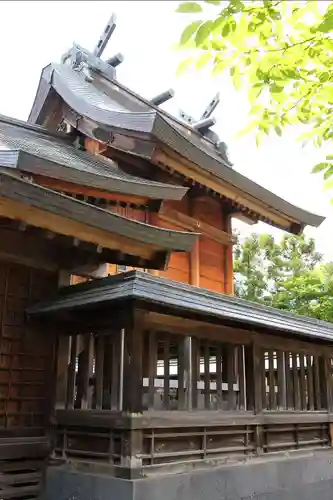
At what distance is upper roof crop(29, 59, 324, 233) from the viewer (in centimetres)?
831

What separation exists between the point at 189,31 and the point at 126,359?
11.3 ft

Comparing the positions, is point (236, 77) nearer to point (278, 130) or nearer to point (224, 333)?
point (278, 130)

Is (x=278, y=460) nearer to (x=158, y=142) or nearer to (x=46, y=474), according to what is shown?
(x=46, y=474)

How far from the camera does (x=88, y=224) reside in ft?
18.4

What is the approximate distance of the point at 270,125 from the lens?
16.1 ft

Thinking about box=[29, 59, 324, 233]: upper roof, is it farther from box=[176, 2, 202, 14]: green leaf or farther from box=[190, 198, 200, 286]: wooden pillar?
box=[176, 2, 202, 14]: green leaf

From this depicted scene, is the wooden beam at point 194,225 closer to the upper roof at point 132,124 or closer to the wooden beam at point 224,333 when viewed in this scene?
the upper roof at point 132,124

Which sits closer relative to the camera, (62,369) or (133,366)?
(133,366)

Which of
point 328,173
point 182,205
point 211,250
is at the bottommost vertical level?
point 328,173

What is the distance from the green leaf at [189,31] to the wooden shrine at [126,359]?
2200 millimetres

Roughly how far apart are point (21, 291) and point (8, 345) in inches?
25.4

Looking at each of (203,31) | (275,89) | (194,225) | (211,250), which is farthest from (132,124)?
(203,31)

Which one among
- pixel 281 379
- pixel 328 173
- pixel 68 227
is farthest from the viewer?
pixel 281 379

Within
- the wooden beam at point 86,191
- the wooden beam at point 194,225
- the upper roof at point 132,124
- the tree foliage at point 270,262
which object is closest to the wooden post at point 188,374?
the wooden beam at point 86,191
